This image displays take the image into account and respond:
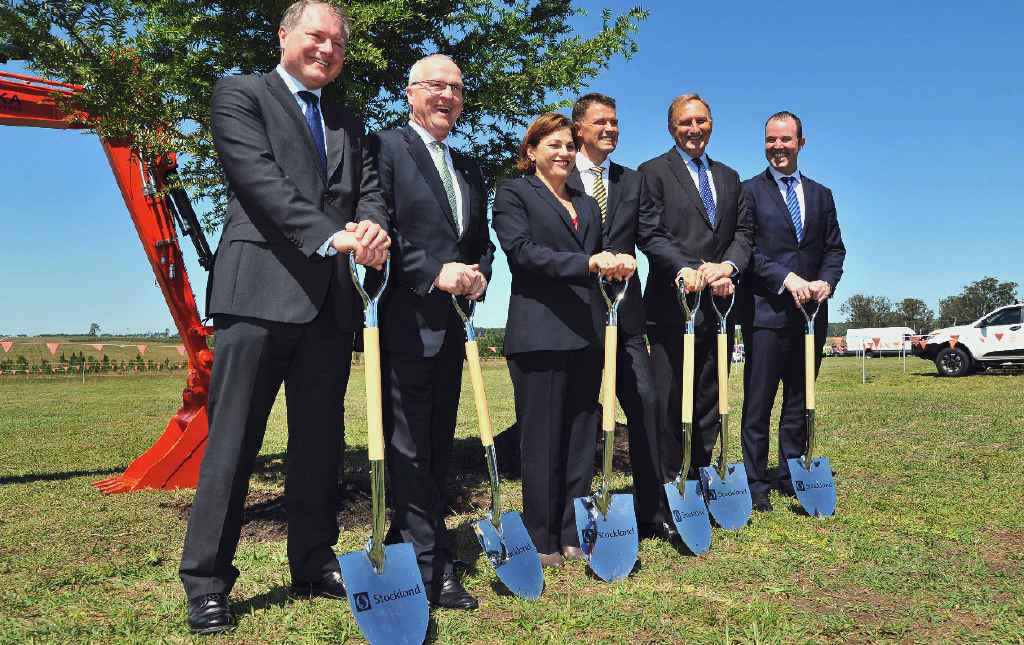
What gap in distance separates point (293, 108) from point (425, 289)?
3.05ft

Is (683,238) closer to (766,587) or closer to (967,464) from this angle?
(766,587)

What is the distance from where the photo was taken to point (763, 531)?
4.07 metres

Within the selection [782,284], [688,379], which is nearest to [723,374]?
[688,379]

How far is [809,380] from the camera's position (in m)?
4.64

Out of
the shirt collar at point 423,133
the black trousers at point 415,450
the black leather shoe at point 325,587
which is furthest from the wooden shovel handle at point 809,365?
the black leather shoe at point 325,587

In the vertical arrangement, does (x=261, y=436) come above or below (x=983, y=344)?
below

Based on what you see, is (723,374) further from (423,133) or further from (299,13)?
(299,13)

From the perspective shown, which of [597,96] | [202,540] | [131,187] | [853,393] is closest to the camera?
[202,540]

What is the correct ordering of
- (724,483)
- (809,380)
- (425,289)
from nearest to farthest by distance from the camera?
(425,289) → (724,483) → (809,380)

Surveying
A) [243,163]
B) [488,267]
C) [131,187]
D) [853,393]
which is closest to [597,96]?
[488,267]

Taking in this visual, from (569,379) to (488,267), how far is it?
0.77m

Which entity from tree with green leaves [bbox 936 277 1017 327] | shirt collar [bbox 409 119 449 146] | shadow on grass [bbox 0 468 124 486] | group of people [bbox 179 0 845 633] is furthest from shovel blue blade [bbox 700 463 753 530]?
tree with green leaves [bbox 936 277 1017 327]

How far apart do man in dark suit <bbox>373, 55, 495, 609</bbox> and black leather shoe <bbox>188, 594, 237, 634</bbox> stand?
2.47 feet

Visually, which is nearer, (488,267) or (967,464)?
(488,267)
